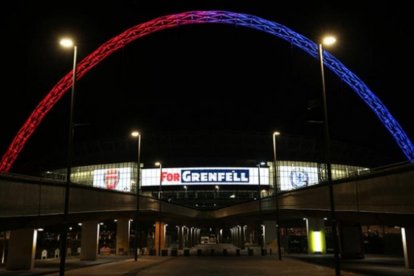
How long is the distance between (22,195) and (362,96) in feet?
213

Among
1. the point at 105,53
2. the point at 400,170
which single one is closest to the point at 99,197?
the point at 400,170

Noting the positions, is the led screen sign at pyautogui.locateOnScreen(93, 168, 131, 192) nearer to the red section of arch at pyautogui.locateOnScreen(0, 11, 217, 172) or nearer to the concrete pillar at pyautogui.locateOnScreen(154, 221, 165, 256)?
the concrete pillar at pyautogui.locateOnScreen(154, 221, 165, 256)

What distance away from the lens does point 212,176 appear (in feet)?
371

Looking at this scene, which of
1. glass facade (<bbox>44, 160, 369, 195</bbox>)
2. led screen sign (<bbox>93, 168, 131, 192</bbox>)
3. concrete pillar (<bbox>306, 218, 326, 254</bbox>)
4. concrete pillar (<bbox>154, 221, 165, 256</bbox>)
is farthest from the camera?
led screen sign (<bbox>93, 168, 131, 192</bbox>)

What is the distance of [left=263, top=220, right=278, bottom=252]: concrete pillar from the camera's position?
247 feet

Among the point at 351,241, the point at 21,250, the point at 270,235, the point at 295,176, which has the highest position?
the point at 295,176

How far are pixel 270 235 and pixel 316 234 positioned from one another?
11997 mm

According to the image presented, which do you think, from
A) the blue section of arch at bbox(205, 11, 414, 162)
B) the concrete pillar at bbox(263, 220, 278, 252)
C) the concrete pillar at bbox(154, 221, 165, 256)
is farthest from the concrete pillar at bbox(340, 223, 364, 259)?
the concrete pillar at bbox(154, 221, 165, 256)

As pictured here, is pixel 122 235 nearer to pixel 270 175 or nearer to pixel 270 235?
pixel 270 235

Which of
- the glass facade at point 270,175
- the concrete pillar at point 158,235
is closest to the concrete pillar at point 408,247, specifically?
the concrete pillar at point 158,235

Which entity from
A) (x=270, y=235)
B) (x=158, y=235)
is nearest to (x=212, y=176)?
(x=158, y=235)

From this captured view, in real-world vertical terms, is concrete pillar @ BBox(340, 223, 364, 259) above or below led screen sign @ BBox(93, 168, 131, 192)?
below

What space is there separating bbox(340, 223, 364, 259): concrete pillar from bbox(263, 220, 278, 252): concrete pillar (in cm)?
2235

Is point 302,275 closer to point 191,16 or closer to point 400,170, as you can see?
point 400,170
